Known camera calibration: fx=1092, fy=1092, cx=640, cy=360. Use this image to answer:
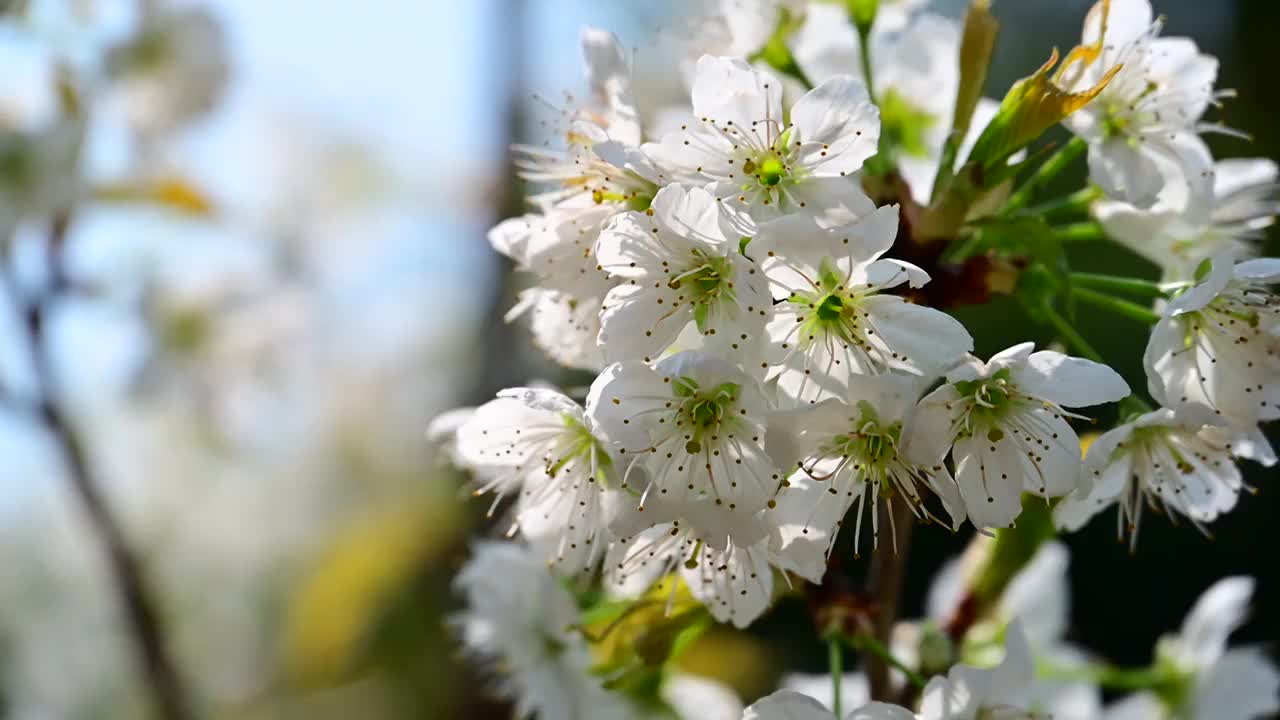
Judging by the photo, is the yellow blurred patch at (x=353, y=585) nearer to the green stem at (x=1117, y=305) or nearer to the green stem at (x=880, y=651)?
the green stem at (x=880, y=651)

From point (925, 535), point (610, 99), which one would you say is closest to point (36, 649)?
point (925, 535)

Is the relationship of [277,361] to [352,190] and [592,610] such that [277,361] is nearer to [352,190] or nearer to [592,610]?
[592,610]

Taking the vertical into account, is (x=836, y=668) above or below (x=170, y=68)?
below

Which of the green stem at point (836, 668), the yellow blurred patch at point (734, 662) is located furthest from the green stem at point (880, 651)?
the yellow blurred patch at point (734, 662)

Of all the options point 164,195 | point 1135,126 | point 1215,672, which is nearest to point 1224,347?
point 1135,126

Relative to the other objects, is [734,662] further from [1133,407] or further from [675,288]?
[675,288]

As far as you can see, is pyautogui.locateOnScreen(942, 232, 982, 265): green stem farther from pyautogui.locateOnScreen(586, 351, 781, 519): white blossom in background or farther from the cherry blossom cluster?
pyautogui.locateOnScreen(586, 351, 781, 519): white blossom in background
